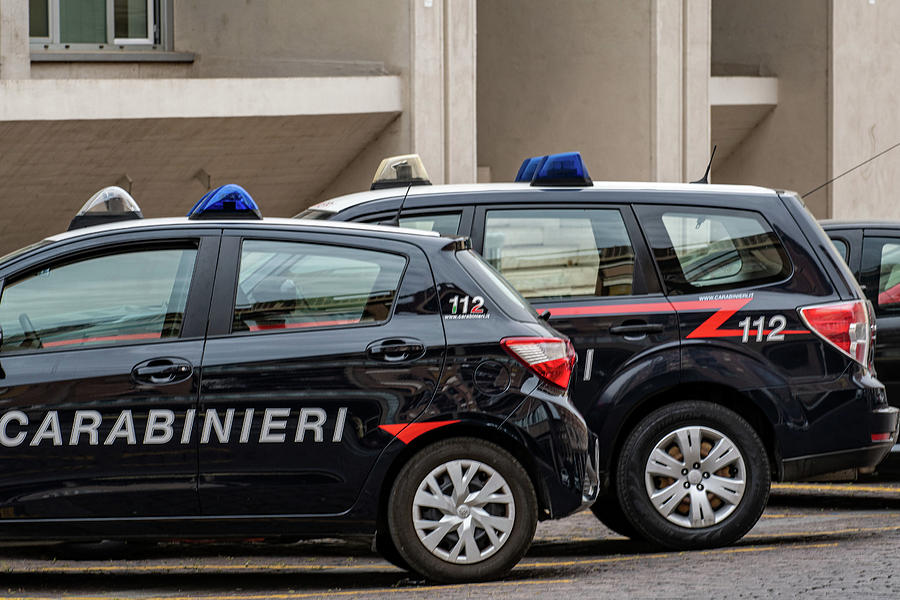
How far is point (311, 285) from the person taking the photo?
6680 millimetres

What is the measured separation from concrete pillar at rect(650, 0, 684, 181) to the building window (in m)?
6.04

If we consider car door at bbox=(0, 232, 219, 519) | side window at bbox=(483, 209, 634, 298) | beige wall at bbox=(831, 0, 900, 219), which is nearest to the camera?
car door at bbox=(0, 232, 219, 519)

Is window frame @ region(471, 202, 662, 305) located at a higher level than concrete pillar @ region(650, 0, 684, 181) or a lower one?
lower

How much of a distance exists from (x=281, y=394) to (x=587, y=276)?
197cm

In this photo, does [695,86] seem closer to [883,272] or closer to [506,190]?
[883,272]

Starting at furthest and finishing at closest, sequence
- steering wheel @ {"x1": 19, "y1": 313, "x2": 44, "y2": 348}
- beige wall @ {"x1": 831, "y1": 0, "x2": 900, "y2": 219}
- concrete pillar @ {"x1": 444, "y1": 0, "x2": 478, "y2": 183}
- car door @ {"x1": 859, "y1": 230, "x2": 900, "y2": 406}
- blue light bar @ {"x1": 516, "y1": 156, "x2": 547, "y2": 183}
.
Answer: beige wall @ {"x1": 831, "y1": 0, "x2": 900, "y2": 219} → concrete pillar @ {"x1": 444, "y1": 0, "x2": 478, "y2": 183} → car door @ {"x1": 859, "y1": 230, "x2": 900, "y2": 406} → blue light bar @ {"x1": 516, "y1": 156, "x2": 547, "y2": 183} → steering wheel @ {"x1": 19, "y1": 313, "x2": 44, "y2": 348}

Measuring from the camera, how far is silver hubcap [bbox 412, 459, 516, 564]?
6645 mm

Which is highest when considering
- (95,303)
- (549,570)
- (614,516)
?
(95,303)

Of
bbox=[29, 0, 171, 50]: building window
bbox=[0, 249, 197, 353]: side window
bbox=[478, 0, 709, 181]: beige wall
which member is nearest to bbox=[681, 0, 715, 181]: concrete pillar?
bbox=[478, 0, 709, 181]: beige wall

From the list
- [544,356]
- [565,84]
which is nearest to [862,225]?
[544,356]

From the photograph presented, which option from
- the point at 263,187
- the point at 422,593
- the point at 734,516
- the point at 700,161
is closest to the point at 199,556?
the point at 422,593

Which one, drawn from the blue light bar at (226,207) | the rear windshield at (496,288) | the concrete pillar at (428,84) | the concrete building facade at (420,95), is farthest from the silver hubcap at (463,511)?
the concrete pillar at (428,84)

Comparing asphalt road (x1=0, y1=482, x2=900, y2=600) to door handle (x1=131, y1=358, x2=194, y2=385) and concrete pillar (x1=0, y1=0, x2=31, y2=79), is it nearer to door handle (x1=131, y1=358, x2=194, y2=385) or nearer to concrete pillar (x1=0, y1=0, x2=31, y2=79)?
door handle (x1=131, y1=358, x2=194, y2=385)

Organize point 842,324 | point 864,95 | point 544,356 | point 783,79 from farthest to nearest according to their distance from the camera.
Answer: point 783,79, point 864,95, point 842,324, point 544,356
